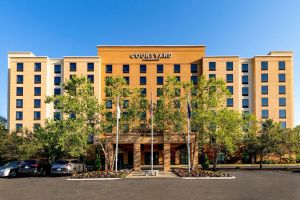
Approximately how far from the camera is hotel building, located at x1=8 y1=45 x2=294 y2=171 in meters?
63.3

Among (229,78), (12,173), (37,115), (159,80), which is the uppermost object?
(229,78)

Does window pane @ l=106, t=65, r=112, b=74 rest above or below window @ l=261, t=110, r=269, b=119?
above

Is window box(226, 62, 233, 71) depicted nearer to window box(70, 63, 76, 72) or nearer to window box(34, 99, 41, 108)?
window box(70, 63, 76, 72)

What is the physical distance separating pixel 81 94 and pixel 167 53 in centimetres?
3472

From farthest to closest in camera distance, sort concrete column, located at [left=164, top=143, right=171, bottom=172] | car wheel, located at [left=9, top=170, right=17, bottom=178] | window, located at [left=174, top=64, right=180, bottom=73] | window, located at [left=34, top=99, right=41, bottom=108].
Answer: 1. window, located at [left=174, top=64, right=180, bottom=73]
2. window, located at [left=34, top=99, right=41, bottom=108]
3. concrete column, located at [left=164, top=143, right=171, bottom=172]
4. car wheel, located at [left=9, top=170, right=17, bottom=178]

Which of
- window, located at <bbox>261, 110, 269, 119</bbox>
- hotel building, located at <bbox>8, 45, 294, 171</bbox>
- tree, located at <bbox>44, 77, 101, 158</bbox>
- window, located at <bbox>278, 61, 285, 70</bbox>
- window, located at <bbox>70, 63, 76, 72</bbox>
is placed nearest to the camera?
tree, located at <bbox>44, 77, 101, 158</bbox>

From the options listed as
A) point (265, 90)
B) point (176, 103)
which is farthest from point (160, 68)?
point (176, 103)

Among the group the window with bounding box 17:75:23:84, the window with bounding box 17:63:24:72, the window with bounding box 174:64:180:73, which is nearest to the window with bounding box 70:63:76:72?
the window with bounding box 17:63:24:72

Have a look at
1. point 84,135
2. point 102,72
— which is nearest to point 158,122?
point 84,135

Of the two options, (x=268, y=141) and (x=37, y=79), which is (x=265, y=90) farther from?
(x=37, y=79)

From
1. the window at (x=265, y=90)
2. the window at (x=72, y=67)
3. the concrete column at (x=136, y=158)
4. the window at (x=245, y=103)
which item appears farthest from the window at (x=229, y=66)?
the concrete column at (x=136, y=158)

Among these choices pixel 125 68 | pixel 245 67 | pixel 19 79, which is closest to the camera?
pixel 19 79

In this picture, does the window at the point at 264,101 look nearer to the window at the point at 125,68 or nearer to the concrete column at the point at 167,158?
the window at the point at 125,68

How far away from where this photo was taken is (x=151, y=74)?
6481cm
